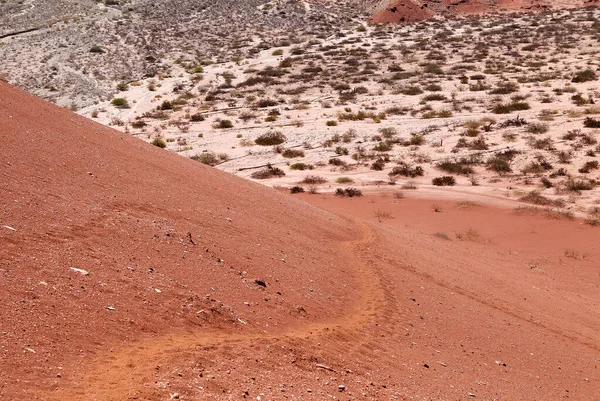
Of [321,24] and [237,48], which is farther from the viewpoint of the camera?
[321,24]

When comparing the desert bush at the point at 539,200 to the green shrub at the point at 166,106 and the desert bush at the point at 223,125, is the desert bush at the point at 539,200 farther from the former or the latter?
the green shrub at the point at 166,106

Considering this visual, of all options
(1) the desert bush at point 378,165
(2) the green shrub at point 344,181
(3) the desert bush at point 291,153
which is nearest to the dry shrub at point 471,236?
(2) the green shrub at point 344,181

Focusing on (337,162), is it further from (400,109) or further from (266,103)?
(266,103)

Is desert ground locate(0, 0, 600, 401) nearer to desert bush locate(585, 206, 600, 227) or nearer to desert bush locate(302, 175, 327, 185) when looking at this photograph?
desert bush locate(585, 206, 600, 227)

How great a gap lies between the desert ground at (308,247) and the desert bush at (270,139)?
0.12 meters

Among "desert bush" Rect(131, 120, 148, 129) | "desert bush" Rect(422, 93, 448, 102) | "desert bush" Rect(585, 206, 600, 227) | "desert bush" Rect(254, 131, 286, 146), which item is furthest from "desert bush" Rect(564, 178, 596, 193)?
"desert bush" Rect(131, 120, 148, 129)

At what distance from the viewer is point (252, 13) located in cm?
5794

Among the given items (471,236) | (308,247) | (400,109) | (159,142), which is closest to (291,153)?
(159,142)

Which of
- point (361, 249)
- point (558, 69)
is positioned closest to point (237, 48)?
point (558, 69)

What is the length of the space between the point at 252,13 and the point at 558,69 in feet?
98.1

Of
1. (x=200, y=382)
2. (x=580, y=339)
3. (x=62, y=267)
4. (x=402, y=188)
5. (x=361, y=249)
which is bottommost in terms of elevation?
Result: (x=402, y=188)

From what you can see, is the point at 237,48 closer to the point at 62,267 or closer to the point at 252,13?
the point at 252,13

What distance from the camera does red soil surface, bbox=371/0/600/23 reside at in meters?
59.3

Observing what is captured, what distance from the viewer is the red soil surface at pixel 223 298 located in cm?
513
